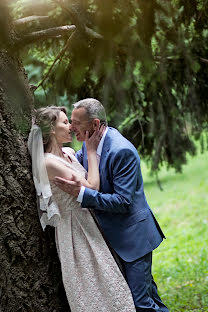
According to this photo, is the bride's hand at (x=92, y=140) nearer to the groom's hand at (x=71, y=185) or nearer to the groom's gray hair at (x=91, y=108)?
the groom's gray hair at (x=91, y=108)

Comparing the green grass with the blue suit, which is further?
the green grass

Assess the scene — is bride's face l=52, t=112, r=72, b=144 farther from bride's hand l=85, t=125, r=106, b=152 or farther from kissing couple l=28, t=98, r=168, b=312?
bride's hand l=85, t=125, r=106, b=152

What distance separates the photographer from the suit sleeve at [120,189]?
290 centimetres

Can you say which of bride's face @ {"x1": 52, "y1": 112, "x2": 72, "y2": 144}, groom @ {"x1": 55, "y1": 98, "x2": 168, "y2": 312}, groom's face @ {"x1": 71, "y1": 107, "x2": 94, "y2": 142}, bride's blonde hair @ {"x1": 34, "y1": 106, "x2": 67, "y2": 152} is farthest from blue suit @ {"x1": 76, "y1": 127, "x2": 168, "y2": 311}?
bride's blonde hair @ {"x1": 34, "y1": 106, "x2": 67, "y2": 152}

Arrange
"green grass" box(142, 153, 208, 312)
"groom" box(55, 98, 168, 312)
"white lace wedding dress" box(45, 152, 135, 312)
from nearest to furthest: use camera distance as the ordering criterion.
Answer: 1. "white lace wedding dress" box(45, 152, 135, 312)
2. "groom" box(55, 98, 168, 312)
3. "green grass" box(142, 153, 208, 312)

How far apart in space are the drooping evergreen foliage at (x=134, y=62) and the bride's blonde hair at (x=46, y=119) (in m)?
0.20

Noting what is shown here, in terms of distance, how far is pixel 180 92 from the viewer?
200 inches

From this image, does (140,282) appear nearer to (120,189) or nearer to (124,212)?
(124,212)

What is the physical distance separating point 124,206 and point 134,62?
0.89m

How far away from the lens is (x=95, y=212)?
10.3 ft

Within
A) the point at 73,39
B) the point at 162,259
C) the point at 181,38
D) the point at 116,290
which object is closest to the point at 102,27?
the point at 73,39

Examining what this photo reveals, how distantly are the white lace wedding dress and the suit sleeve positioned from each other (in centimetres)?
18

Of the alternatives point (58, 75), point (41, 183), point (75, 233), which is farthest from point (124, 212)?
point (58, 75)

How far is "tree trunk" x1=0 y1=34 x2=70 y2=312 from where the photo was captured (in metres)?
2.85
